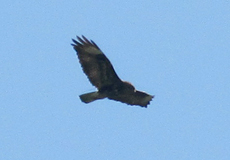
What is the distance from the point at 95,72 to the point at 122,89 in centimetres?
87

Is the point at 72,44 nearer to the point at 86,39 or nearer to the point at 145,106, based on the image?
the point at 86,39

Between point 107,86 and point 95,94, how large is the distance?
1.23 feet

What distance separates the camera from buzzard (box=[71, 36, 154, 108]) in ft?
125

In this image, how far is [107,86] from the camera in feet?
127

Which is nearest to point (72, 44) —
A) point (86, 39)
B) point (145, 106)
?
point (86, 39)

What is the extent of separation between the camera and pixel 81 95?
38.5 metres

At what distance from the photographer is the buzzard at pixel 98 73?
38250 millimetres

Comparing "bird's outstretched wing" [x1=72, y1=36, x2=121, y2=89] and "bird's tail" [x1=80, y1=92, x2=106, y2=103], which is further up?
"bird's outstretched wing" [x1=72, y1=36, x2=121, y2=89]

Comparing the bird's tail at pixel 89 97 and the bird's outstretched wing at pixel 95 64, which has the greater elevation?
the bird's outstretched wing at pixel 95 64

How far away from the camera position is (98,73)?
3850cm

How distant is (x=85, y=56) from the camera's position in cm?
3834

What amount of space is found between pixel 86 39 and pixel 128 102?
2.25m

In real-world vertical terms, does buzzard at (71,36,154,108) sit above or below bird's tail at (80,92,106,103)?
above

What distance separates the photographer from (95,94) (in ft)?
127
